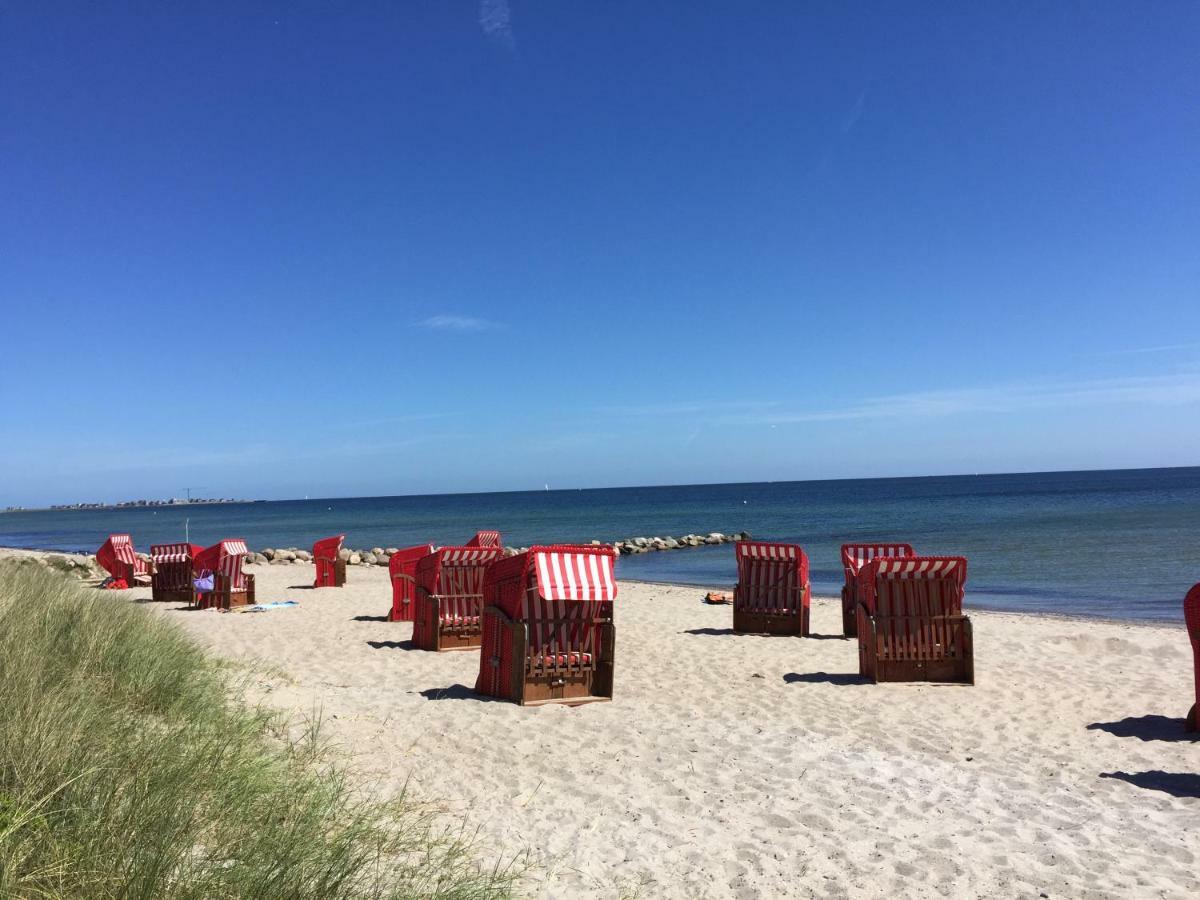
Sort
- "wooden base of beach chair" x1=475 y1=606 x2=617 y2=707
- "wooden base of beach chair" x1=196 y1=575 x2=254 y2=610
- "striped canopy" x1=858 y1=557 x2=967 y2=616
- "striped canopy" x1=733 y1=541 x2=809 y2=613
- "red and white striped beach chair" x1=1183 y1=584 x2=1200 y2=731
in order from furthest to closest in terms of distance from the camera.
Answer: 1. "wooden base of beach chair" x1=196 y1=575 x2=254 y2=610
2. "striped canopy" x1=733 y1=541 x2=809 y2=613
3. "striped canopy" x1=858 y1=557 x2=967 y2=616
4. "wooden base of beach chair" x1=475 y1=606 x2=617 y2=707
5. "red and white striped beach chair" x1=1183 y1=584 x2=1200 y2=731

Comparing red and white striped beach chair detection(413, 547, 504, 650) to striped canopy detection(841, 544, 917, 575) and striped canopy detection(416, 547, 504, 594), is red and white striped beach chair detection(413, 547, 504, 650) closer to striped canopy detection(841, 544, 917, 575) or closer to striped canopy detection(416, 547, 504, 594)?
striped canopy detection(416, 547, 504, 594)

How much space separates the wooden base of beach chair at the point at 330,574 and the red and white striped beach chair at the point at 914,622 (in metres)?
14.8

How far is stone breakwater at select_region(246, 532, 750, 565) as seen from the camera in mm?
32719

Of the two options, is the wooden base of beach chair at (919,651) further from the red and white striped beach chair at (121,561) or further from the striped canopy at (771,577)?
the red and white striped beach chair at (121,561)

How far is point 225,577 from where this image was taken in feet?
54.3

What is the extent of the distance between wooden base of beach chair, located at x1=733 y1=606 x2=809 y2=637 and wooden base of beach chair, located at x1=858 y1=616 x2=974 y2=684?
10.4 ft

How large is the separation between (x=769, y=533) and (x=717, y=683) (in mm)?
41811

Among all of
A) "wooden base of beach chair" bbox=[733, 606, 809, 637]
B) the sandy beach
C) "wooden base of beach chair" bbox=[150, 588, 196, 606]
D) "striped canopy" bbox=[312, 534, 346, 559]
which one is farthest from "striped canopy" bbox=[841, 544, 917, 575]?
"striped canopy" bbox=[312, 534, 346, 559]

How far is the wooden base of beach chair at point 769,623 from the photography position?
12.8m

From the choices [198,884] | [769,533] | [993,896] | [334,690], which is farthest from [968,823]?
[769,533]

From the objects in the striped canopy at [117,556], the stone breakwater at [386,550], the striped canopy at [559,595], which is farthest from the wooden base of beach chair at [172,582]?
the striped canopy at [559,595]

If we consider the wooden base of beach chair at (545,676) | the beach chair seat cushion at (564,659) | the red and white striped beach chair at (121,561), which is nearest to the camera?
the wooden base of beach chair at (545,676)

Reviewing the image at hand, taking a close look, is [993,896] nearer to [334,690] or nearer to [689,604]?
[334,690]

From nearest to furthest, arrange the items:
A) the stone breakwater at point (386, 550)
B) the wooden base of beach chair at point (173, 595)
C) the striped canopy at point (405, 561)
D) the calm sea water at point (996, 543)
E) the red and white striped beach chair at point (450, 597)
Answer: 1. the red and white striped beach chair at point (450, 597)
2. the striped canopy at point (405, 561)
3. the wooden base of beach chair at point (173, 595)
4. the calm sea water at point (996, 543)
5. the stone breakwater at point (386, 550)
